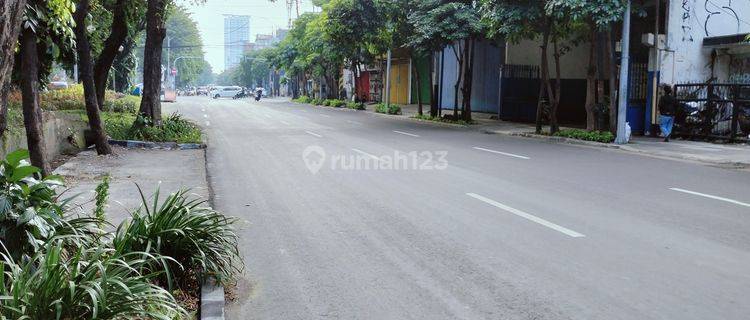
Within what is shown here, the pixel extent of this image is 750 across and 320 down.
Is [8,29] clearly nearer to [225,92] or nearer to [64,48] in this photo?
[64,48]

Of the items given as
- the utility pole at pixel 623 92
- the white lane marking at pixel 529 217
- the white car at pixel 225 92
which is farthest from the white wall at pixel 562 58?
the white car at pixel 225 92

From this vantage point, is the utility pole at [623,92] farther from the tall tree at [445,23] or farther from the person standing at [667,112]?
the tall tree at [445,23]

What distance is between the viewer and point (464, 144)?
18.2 metres

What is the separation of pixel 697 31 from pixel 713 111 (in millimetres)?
3124

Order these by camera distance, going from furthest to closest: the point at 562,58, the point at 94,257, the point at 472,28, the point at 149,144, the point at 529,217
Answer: the point at 562,58
the point at 472,28
the point at 149,144
the point at 529,217
the point at 94,257

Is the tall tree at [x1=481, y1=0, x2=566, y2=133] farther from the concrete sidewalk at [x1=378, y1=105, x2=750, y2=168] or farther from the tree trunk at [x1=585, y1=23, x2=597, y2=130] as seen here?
the concrete sidewalk at [x1=378, y1=105, x2=750, y2=168]

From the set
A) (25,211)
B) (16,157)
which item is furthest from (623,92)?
(25,211)

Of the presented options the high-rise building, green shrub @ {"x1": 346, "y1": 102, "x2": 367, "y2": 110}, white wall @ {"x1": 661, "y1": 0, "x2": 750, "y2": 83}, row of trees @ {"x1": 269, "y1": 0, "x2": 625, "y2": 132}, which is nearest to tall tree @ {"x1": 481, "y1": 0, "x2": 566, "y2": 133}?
row of trees @ {"x1": 269, "y1": 0, "x2": 625, "y2": 132}

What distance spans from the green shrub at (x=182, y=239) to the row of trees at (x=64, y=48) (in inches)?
53.9

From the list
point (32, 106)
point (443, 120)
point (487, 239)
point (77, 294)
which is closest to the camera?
point (77, 294)

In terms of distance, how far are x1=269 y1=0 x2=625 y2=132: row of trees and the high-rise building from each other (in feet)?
139

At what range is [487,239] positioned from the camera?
6.96 m

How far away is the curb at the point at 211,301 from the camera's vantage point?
15.2ft

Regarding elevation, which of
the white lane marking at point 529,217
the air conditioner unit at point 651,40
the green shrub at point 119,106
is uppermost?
the air conditioner unit at point 651,40
